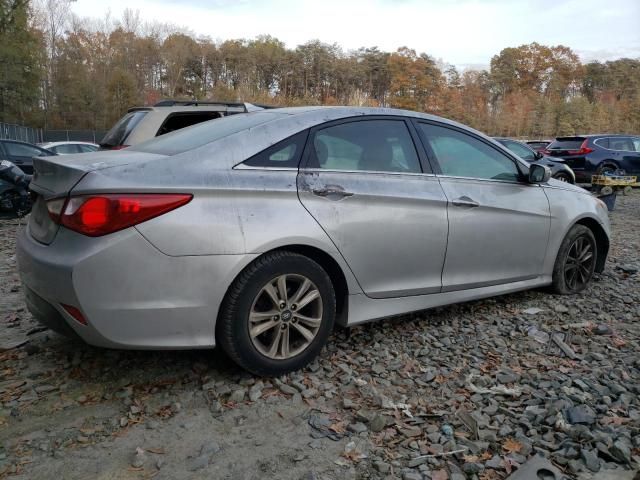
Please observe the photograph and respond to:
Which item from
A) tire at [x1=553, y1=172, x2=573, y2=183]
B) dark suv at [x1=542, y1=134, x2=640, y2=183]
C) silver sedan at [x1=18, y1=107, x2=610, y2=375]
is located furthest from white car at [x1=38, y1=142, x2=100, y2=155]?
silver sedan at [x1=18, y1=107, x2=610, y2=375]

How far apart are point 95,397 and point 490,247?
2717 millimetres

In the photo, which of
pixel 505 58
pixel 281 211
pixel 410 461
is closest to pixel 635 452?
pixel 410 461

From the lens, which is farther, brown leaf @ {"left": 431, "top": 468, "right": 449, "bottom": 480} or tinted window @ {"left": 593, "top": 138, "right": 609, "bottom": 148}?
tinted window @ {"left": 593, "top": 138, "right": 609, "bottom": 148}

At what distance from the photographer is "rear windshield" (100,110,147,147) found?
686 cm

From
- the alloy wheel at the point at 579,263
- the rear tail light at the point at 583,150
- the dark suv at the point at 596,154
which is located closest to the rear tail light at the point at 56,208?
the alloy wheel at the point at 579,263

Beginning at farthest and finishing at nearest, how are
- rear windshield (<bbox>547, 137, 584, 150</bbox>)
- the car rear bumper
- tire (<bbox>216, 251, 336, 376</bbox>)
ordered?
rear windshield (<bbox>547, 137, 584, 150</bbox>) → tire (<bbox>216, 251, 336, 376</bbox>) → the car rear bumper

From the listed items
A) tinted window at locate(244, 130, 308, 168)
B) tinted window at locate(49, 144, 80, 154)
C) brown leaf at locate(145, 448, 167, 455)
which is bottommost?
brown leaf at locate(145, 448, 167, 455)

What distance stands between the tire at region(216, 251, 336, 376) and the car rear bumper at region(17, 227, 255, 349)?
9cm

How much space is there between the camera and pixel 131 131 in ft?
22.3

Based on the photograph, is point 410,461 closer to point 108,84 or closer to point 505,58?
point 108,84

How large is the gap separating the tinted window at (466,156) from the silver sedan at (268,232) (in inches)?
0.5

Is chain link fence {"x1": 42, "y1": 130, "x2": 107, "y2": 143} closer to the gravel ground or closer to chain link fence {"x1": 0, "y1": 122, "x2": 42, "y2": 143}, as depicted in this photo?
chain link fence {"x1": 0, "y1": 122, "x2": 42, "y2": 143}

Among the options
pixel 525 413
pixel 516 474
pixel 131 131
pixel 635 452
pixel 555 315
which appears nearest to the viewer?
pixel 516 474

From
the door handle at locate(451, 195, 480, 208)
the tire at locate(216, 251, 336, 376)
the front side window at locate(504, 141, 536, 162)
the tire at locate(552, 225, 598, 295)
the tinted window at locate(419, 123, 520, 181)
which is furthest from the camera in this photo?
the front side window at locate(504, 141, 536, 162)
